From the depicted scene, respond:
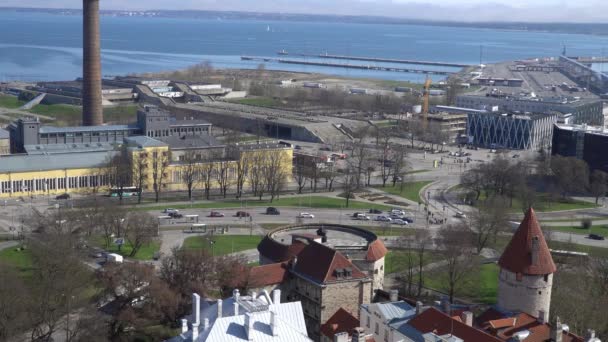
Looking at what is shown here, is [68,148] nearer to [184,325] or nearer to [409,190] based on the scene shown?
[409,190]

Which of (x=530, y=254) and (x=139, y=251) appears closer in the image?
(x=530, y=254)

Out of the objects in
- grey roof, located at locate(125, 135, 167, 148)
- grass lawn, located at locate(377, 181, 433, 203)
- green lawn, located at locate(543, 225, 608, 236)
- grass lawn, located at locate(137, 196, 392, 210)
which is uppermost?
grey roof, located at locate(125, 135, 167, 148)

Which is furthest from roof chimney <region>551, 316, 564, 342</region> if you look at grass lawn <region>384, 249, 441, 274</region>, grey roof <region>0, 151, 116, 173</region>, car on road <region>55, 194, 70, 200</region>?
grey roof <region>0, 151, 116, 173</region>

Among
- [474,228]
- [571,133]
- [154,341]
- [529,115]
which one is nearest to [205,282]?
[154,341]

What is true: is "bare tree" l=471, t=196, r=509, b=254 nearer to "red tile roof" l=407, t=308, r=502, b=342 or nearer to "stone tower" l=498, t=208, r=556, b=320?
A: "stone tower" l=498, t=208, r=556, b=320

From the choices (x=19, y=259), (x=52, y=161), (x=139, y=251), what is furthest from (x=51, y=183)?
(x=19, y=259)

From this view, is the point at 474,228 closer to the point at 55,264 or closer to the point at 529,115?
the point at 55,264
